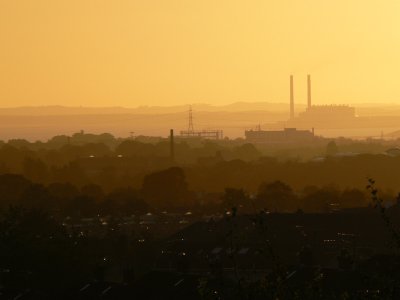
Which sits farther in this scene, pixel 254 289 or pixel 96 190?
pixel 96 190

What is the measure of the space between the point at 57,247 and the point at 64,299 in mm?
9098

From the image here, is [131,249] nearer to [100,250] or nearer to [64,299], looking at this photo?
[100,250]

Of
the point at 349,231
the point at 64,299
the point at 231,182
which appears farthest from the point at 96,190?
the point at 64,299

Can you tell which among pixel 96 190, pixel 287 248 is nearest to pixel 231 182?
pixel 96 190

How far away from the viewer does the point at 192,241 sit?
46.1 metres

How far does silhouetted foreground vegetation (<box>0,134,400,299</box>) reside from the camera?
16750 millimetres

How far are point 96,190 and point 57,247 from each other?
43.1 m

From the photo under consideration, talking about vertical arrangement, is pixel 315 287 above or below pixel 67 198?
above

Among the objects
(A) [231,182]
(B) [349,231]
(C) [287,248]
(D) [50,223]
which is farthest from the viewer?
(A) [231,182]

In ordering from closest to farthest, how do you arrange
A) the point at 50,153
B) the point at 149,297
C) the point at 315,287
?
the point at 315,287 < the point at 149,297 < the point at 50,153

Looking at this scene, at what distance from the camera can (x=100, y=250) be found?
4712cm

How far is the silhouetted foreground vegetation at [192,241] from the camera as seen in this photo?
55.0ft

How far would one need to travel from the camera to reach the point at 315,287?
1499 cm

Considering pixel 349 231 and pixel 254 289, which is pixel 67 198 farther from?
pixel 254 289
